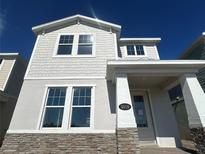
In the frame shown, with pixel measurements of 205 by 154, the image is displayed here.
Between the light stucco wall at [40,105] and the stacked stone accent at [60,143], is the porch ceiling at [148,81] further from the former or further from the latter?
the stacked stone accent at [60,143]

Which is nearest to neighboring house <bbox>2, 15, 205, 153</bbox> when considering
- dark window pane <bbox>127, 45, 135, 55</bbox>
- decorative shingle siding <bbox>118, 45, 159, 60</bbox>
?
decorative shingle siding <bbox>118, 45, 159, 60</bbox>

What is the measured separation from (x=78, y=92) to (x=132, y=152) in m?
3.39

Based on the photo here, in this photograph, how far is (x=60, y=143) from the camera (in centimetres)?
525

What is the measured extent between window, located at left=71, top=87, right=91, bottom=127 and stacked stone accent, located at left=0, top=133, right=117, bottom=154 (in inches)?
20.6

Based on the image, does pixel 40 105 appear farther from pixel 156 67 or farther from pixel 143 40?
pixel 143 40

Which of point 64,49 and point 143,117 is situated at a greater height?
point 64,49

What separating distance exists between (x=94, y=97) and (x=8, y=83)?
7159 millimetres

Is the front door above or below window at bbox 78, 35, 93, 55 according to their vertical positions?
below

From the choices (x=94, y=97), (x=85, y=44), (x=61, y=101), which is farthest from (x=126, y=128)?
(x=85, y=44)

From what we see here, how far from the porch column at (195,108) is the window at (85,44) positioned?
481 centimetres

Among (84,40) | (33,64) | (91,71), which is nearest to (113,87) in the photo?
(91,71)

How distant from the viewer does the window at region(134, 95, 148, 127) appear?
22.5 ft

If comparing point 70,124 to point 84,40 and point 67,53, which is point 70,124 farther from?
point 84,40

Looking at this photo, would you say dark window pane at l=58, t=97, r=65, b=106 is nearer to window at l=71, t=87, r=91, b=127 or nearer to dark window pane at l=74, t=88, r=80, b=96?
window at l=71, t=87, r=91, b=127
